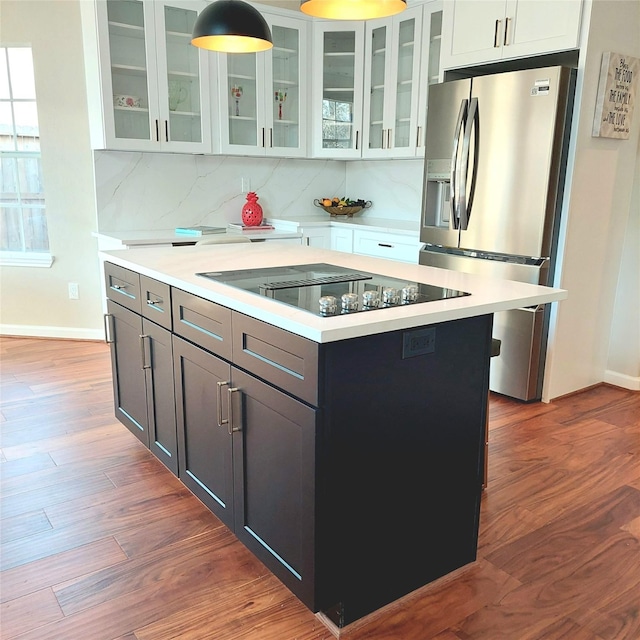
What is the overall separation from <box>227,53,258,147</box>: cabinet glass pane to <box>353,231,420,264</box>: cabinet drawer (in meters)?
1.09

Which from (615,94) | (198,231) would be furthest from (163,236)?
(615,94)

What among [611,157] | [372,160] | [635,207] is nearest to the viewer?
[611,157]

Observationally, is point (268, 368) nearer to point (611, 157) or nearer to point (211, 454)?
point (211, 454)

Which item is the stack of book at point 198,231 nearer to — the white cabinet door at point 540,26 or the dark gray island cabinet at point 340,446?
the dark gray island cabinet at point 340,446

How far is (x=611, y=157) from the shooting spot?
10.9ft

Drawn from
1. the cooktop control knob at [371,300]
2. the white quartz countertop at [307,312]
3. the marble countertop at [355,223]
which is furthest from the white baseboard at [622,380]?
the cooktop control knob at [371,300]

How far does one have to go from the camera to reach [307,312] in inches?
61.4

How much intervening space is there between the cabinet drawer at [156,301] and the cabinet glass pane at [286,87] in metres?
2.58

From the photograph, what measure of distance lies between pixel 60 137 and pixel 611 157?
3598 millimetres

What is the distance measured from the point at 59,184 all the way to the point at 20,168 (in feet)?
1.08

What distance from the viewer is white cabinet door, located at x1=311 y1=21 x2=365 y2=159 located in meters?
4.53

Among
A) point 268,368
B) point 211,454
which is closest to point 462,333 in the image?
point 268,368

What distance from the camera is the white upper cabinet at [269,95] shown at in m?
4.34

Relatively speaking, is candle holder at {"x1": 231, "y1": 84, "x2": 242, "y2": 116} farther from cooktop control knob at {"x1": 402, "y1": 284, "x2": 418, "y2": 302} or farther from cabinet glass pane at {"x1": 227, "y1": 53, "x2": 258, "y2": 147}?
cooktop control knob at {"x1": 402, "y1": 284, "x2": 418, "y2": 302}
